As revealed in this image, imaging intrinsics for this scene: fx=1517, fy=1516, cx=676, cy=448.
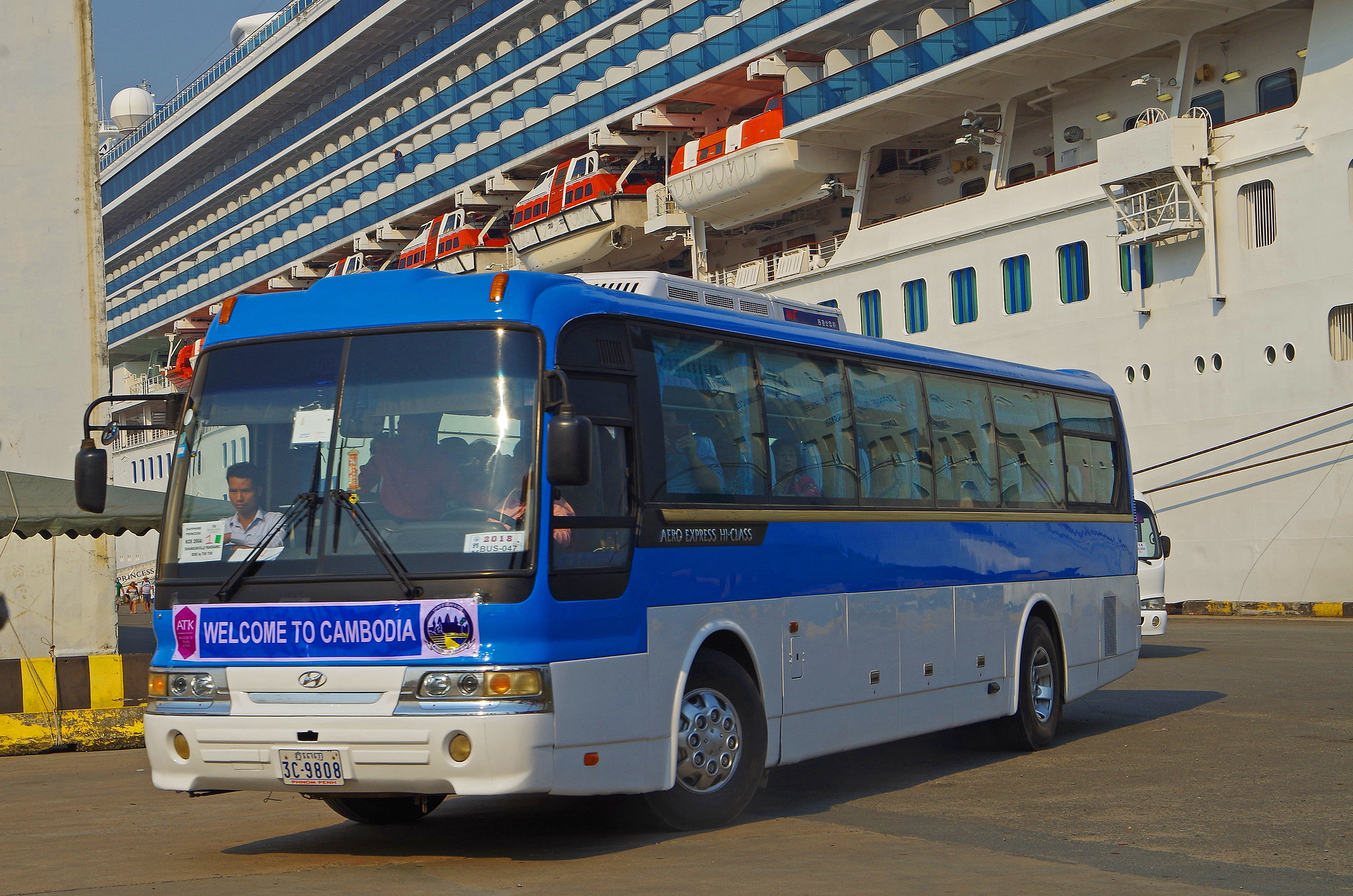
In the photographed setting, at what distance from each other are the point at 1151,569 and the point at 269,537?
1333 centimetres

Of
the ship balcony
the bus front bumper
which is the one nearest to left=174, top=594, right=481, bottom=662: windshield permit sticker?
the bus front bumper

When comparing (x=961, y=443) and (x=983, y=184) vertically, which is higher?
(x=983, y=184)

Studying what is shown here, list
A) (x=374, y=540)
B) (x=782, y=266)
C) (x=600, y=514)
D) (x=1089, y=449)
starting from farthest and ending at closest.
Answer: (x=782, y=266)
(x=1089, y=449)
(x=600, y=514)
(x=374, y=540)

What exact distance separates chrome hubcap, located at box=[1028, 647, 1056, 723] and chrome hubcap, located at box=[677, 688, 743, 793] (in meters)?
3.69

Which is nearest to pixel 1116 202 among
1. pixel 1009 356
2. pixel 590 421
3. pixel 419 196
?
pixel 1009 356

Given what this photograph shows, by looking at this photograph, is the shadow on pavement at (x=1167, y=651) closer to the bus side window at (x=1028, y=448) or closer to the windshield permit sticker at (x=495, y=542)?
the bus side window at (x=1028, y=448)

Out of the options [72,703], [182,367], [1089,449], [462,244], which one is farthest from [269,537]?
[182,367]

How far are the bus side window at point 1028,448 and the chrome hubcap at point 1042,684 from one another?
1078mm

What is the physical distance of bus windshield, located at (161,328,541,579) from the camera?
6.37 meters

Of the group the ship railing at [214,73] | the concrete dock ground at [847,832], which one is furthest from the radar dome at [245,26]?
the concrete dock ground at [847,832]

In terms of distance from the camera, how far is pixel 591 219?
3400cm

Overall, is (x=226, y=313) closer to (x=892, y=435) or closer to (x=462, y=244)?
(x=892, y=435)

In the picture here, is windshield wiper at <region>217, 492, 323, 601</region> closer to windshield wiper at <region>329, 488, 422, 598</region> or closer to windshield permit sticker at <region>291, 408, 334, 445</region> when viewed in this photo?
windshield wiper at <region>329, 488, 422, 598</region>

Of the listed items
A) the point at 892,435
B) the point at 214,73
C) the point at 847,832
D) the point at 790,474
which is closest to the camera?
the point at 847,832
